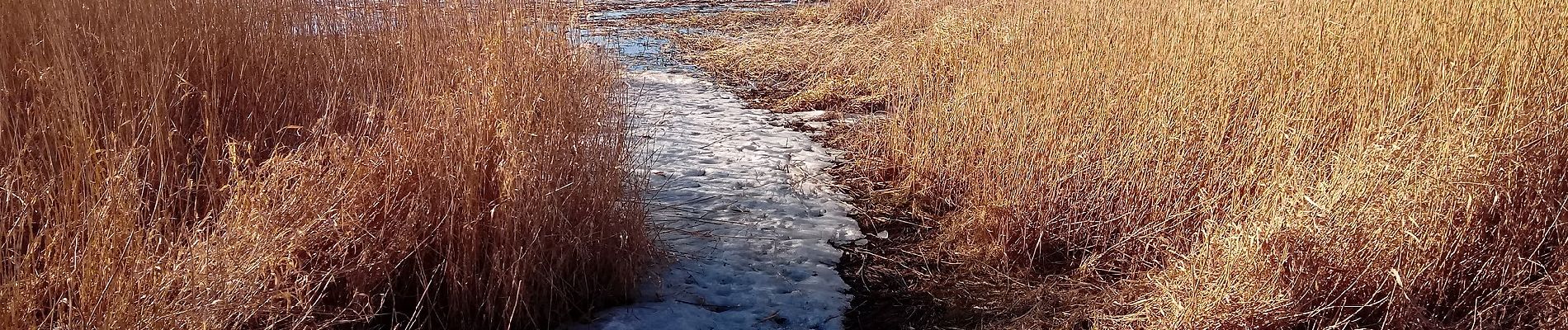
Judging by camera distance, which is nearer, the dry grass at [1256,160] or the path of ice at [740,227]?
the dry grass at [1256,160]

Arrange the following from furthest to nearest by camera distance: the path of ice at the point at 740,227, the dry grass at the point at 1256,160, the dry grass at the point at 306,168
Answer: the path of ice at the point at 740,227, the dry grass at the point at 1256,160, the dry grass at the point at 306,168

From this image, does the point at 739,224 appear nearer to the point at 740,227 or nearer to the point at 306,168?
the point at 740,227

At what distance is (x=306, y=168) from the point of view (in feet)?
6.80

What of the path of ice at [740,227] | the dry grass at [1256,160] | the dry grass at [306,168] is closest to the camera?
the dry grass at [306,168]

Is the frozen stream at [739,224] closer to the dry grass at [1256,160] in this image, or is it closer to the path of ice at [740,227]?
the path of ice at [740,227]


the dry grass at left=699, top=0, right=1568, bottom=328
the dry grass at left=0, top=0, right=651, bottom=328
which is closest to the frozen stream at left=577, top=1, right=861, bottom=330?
the dry grass at left=0, top=0, right=651, bottom=328

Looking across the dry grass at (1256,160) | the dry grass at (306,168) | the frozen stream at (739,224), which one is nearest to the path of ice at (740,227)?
the frozen stream at (739,224)

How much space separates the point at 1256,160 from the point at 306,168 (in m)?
2.45

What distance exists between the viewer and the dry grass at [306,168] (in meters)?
1.76

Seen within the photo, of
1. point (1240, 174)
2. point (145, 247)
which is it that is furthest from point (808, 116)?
point (145, 247)

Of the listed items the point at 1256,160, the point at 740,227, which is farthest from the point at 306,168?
the point at 1256,160

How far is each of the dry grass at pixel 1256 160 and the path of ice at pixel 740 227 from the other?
0.43 meters

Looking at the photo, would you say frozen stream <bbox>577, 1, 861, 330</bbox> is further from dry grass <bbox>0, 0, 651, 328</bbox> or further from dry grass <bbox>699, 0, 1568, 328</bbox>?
dry grass <bbox>699, 0, 1568, 328</bbox>

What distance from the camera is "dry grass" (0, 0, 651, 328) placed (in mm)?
1759
